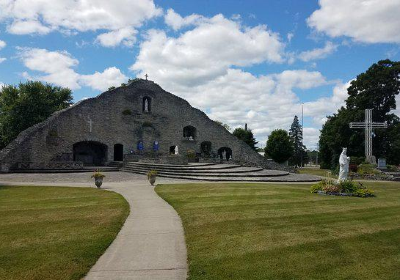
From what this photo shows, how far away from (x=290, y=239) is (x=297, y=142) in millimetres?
87415

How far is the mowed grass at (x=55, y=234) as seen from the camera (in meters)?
5.52

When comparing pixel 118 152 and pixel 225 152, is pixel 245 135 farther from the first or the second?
pixel 118 152

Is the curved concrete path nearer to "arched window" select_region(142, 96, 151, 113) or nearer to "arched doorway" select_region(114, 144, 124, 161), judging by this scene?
"arched doorway" select_region(114, 144, 124, 161)

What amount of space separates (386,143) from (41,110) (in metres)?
48.3

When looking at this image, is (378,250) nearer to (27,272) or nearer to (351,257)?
(351,257)

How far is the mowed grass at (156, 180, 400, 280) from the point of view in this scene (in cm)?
552

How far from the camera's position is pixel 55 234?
763cm

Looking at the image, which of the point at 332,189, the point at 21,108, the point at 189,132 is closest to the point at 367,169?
the point at 332,189

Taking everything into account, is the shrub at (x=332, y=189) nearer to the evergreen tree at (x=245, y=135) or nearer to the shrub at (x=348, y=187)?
the shrub at (x=348, y=187)

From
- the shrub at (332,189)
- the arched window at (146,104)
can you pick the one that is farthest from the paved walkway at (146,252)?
the arched window at (146,104)

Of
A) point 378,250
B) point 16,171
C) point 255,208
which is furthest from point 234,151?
point 378,250

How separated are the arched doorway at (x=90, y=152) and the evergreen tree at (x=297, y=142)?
56325 millimetres

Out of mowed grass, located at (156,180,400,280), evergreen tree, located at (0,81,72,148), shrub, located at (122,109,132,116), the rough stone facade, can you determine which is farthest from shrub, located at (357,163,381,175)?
evergreen tree, located at (0,81,72,148)

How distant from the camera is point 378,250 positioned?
6.70m
